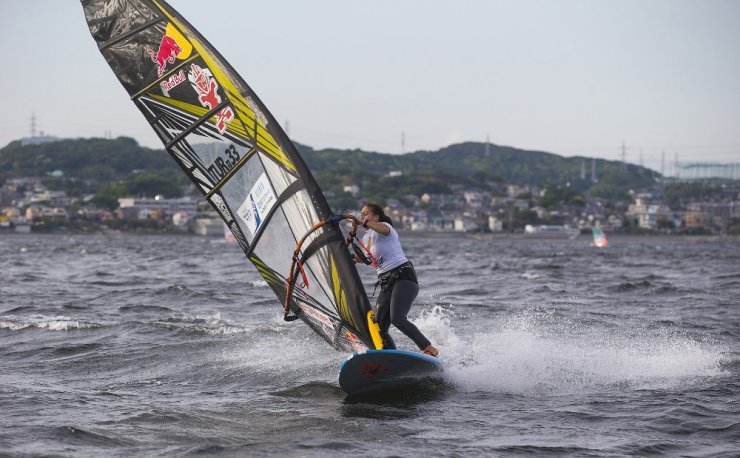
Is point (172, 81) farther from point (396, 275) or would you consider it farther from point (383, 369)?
point (383, 369)

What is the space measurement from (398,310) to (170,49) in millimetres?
2972

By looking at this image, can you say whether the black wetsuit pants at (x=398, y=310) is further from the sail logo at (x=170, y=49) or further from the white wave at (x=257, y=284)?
the white wave at (x=257, y=284)

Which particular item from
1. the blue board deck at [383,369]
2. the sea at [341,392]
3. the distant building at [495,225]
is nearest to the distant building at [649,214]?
the distant building at [495,225]

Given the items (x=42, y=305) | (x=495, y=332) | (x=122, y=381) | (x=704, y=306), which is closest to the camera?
(x=122, y=381)

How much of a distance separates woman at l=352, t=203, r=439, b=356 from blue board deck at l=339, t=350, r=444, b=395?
0.24 meters

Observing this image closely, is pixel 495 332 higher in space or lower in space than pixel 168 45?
lower

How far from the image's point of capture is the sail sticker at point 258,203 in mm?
8242

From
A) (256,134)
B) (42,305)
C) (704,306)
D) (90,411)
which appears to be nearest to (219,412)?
(90,411)

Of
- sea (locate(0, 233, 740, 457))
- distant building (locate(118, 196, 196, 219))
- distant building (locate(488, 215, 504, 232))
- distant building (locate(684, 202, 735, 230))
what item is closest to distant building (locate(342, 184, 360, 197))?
distant building (locate(488, 215, 504, 232))

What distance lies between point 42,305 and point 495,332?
7.92 metres

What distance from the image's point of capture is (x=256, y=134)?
→ 8023 millimetres

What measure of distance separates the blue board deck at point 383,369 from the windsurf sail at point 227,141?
1.27 feet

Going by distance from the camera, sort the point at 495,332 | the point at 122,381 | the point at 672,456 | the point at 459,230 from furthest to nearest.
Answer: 1. the point at 459,230
2. the point at 495,332
3. the point at 122,381
4. the point at 672,456

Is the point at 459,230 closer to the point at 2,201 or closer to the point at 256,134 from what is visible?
the point at 2,201
